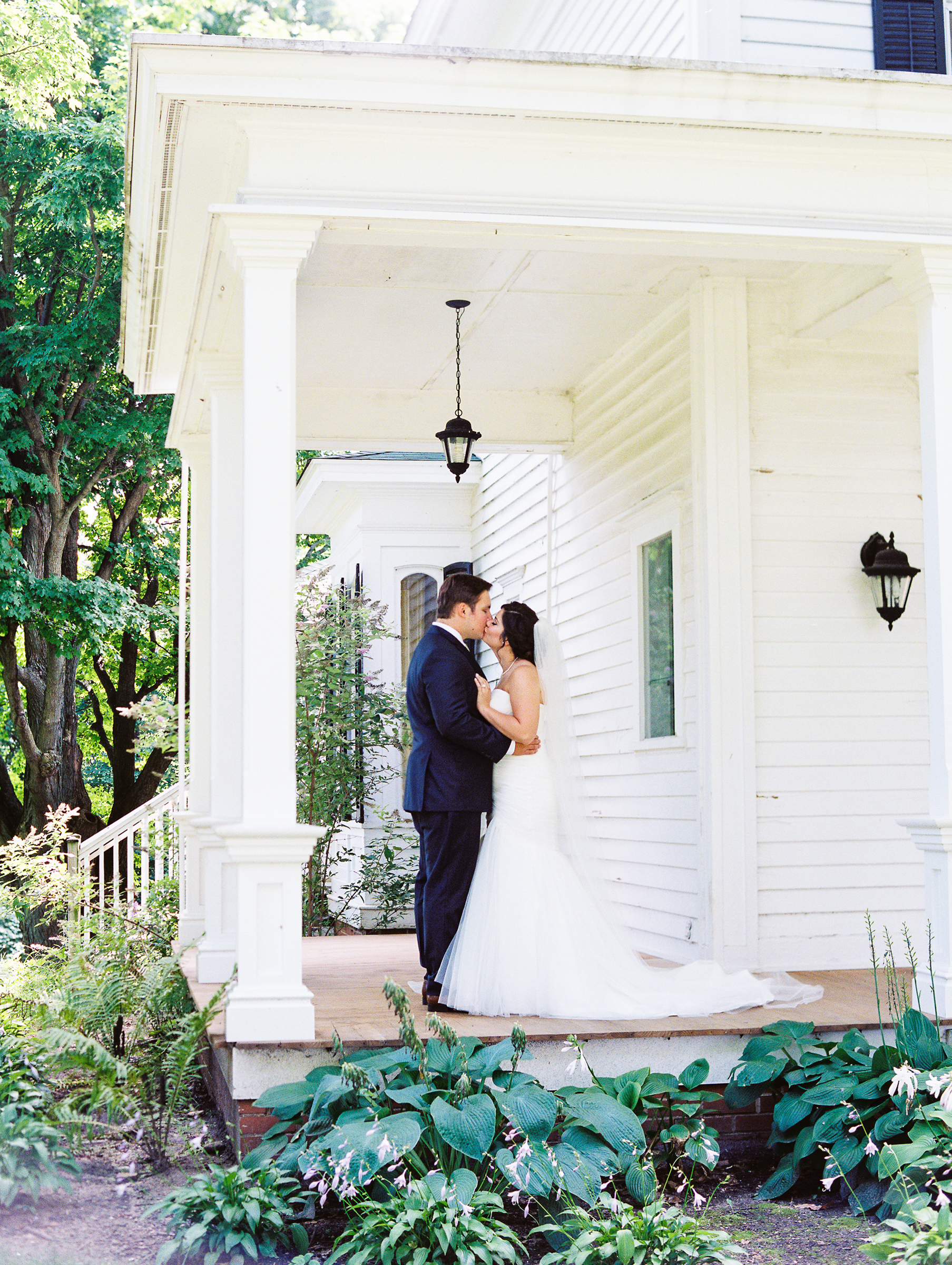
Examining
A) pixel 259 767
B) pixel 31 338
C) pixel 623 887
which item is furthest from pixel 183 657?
pixel 31 338

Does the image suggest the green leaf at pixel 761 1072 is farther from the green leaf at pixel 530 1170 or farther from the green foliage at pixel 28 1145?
the green foliage at pixel 28 1145

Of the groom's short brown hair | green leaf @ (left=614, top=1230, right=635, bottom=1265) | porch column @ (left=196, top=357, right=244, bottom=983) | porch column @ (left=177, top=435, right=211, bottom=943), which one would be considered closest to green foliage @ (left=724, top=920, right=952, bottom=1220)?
green leaf @ (left=614, top=1230, right=635, bottom=1265)

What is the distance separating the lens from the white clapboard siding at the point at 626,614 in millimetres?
6719

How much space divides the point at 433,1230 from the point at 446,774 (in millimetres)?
2231

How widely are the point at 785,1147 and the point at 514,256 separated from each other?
3892 mm

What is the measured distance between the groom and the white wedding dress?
85 millimetres

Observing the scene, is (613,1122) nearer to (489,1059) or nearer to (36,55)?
(489,1059)

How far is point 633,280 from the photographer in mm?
6484

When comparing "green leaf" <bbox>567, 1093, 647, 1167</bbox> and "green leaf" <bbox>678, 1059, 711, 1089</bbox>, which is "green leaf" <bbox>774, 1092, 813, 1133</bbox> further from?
"green leaf" <bbox>567, 1093, 647, 1167</bbox>

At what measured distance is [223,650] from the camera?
634 cm

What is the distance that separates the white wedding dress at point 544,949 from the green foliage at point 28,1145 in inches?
66.9

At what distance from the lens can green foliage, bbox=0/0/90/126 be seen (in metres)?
13.8

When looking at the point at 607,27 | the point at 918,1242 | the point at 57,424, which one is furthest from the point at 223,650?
the point at 57,424

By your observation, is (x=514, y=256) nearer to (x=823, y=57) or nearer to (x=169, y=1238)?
(x=823, y=57)
